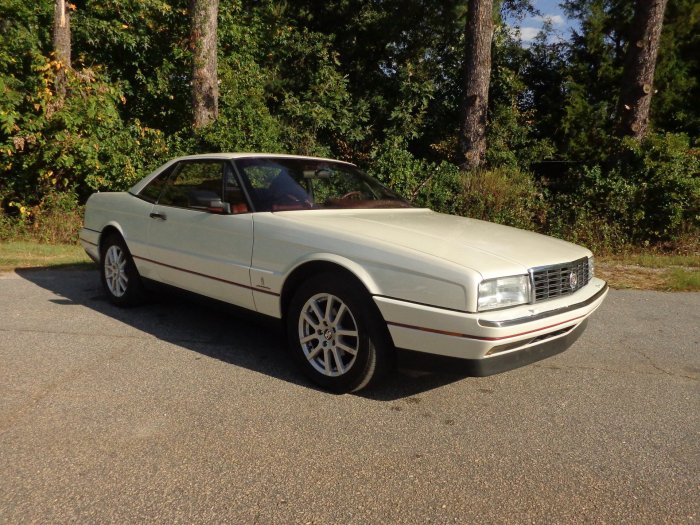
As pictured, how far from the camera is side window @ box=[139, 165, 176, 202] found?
18.3ft

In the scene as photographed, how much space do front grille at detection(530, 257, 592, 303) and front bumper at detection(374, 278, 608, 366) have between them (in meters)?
0.06

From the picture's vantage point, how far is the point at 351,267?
3.79 meters

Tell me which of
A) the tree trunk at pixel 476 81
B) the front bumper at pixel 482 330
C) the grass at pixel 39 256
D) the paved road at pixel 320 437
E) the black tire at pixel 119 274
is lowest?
the grass at pixel 39 256

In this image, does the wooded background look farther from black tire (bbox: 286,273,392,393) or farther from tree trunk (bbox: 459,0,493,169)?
black tire (bbox: 286,273,392,393)

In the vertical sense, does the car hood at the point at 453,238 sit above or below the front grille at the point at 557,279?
above

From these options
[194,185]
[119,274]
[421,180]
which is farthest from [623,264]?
[119,274]

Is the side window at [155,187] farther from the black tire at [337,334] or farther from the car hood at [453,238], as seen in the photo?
the black tire at [337,334]

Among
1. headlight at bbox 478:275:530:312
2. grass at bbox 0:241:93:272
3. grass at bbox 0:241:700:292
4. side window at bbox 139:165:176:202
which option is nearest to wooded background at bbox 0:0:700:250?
grass at bbox 0:241:700:292

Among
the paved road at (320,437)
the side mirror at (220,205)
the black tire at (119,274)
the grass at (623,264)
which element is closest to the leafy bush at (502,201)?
the grass at (623,264)

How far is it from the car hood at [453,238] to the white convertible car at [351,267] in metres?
0.01

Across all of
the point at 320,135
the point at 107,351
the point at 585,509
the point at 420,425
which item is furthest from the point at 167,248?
the point at 320,135

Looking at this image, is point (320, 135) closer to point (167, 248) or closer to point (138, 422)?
point (167, 248)

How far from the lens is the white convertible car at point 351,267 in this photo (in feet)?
11.4

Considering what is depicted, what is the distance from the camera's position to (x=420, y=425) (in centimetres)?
352
